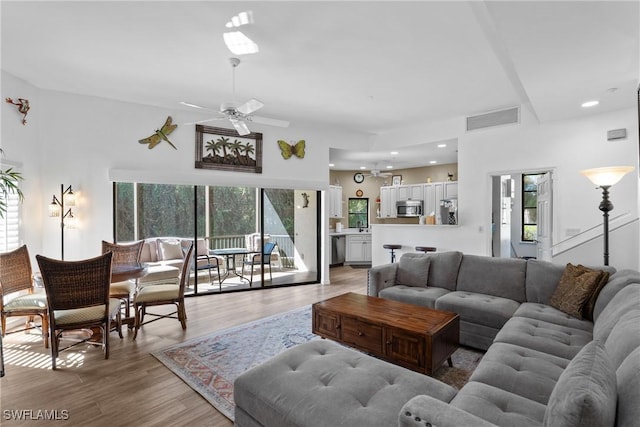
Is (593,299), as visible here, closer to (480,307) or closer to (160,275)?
(480,307)

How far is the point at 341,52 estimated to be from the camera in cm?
335

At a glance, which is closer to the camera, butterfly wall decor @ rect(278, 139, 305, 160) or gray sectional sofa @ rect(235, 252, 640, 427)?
gray sectional sofa @ rect(235, 252, 640, 427)

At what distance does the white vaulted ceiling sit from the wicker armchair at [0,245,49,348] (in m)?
2.21

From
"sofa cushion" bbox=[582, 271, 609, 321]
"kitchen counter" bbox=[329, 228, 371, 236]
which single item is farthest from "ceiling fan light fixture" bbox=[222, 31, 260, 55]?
"kitchen counter" bbox=[329, 228, 371, 236]

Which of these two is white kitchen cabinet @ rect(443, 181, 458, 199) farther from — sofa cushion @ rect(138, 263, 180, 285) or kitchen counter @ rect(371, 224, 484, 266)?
sofa cushion @ rect(138, 263, 180, 285)

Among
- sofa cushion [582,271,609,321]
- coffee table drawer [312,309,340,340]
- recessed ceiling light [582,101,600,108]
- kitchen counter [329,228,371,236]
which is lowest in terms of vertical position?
coffee table drawer [312,309,340,340]

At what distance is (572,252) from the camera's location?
13.9 feet

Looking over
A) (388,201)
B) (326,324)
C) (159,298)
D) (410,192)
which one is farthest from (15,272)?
(410,192)

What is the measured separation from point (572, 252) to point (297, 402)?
14.3 ft

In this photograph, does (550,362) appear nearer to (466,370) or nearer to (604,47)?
(466,370)

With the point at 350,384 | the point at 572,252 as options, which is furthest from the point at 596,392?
the point at 572,252

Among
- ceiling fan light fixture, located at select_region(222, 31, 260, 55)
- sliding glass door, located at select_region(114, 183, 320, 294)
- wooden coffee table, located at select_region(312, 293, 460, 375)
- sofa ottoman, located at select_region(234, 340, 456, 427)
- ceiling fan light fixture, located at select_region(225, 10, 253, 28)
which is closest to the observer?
sofa ottoman, located at select_region(234, 340, 456, 427)

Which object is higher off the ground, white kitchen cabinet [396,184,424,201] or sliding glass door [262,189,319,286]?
white kitchen cabinet [396,184,424,201]

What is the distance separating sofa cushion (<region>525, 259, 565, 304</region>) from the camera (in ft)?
10.8
